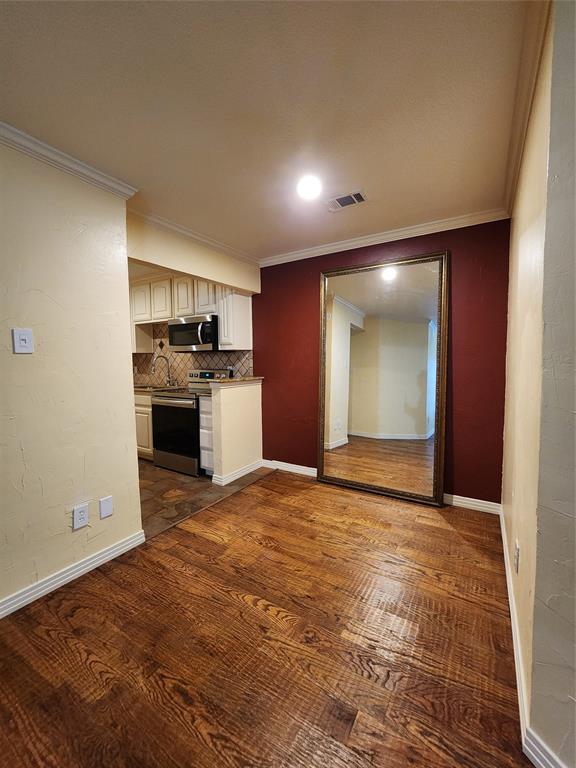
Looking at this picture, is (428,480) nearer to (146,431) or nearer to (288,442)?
(288,442)

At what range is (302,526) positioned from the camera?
238 centimetres

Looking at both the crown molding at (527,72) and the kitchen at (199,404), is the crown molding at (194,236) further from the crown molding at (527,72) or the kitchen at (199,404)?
the crown molding at (527,72)

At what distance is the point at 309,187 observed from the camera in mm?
2051

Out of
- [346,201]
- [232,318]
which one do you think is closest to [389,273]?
[346,201]

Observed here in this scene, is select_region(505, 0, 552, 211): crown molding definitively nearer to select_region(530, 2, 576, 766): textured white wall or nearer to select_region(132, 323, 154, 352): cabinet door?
select_region(530, 2, 576, 766): textured white wall

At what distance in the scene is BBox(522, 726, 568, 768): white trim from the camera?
3.05 feet

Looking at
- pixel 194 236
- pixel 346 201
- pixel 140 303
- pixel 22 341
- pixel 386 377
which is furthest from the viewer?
pixel 140 303

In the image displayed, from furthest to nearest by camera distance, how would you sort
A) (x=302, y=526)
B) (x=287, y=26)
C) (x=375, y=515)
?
1. (x=375, y=515)
2. (x=302, y=526)
3. (x=287, y=26)

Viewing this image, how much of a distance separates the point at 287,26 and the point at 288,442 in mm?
3167

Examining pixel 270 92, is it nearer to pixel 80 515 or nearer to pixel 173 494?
pixel 80 515

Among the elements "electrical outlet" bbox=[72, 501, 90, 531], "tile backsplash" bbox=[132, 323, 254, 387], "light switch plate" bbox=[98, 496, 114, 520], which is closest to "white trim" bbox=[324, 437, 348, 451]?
"tile backsplash" bbox=[132, 323, 254, 387]

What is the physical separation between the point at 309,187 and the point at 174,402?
2.60 m

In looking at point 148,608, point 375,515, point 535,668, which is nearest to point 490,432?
point 375,515

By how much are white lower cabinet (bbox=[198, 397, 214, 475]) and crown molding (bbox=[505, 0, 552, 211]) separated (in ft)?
9.97
